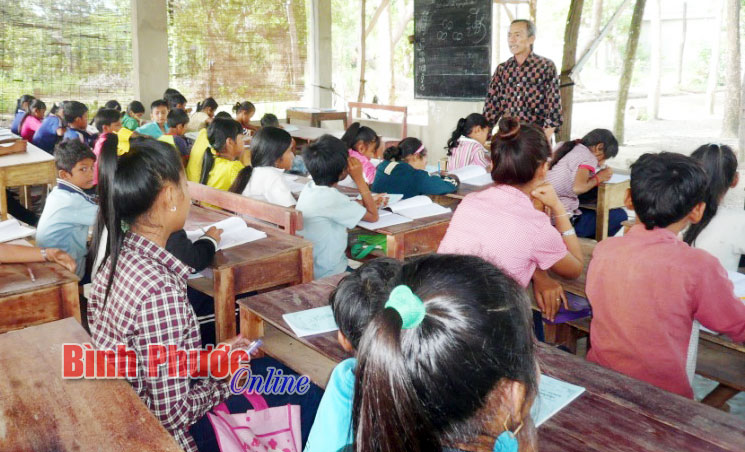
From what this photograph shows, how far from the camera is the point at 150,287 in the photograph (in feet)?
4.92

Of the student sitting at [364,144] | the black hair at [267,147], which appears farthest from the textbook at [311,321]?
the student sitting at [364,144]

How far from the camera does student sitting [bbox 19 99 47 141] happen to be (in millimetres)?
5891

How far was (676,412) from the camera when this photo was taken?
1.25 meters

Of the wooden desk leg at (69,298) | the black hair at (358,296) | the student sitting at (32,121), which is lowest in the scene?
the wooden desk leg at (69,298)

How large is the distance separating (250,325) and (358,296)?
918 mm

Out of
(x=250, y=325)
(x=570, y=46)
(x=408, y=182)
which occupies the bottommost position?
(x=250, y=325)

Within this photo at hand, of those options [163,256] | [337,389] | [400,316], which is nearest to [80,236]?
[163,256]

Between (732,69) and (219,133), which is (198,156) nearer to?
(219,133)

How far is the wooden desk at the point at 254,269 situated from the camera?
2.26 metres

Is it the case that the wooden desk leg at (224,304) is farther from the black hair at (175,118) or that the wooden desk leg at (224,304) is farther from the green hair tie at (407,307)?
the black hair at (175,118)

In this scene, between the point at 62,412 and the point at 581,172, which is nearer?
the point at 62,412

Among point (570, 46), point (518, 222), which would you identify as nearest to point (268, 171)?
point (518, 222)

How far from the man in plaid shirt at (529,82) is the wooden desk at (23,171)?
9.86ft

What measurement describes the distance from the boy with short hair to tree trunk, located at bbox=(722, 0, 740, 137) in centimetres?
594
